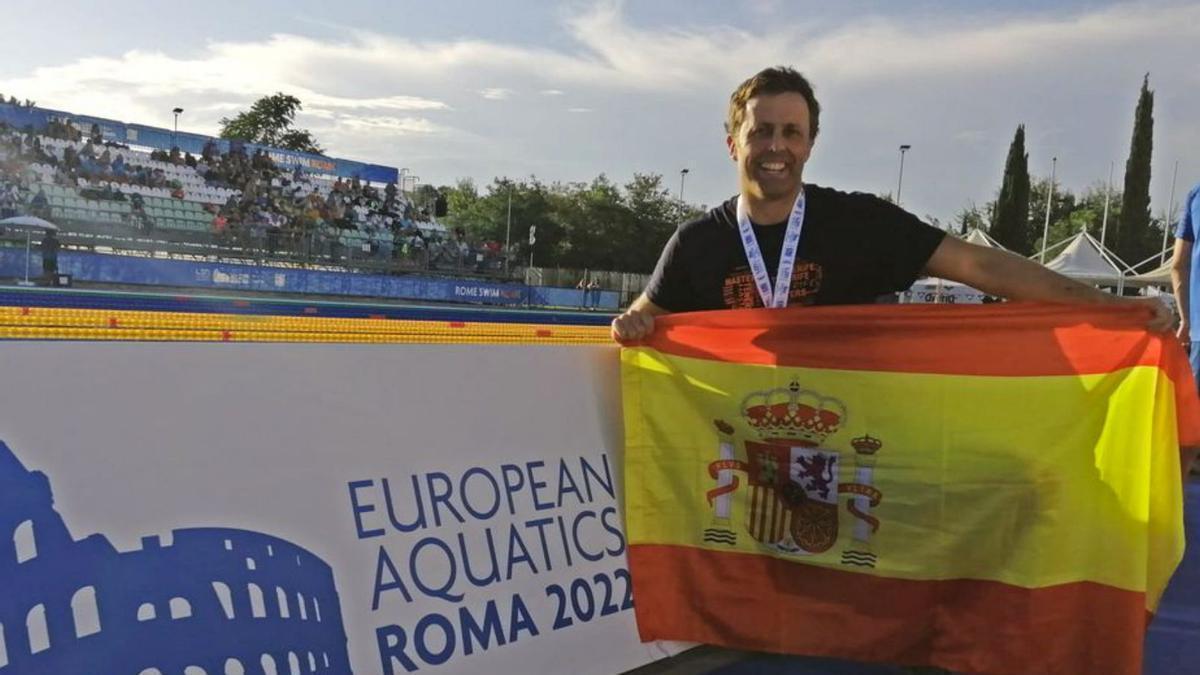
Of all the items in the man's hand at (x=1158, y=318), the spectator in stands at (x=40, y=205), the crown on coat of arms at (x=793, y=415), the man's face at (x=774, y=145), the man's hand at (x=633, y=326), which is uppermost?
the spectator in stands at (x=40, y=205)

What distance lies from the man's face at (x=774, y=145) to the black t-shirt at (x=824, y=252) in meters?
0.14

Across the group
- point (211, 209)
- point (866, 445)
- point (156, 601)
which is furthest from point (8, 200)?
point (866, 445)

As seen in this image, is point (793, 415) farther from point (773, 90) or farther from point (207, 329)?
point (207, 329)

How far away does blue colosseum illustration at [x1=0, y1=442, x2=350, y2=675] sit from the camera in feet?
6.30

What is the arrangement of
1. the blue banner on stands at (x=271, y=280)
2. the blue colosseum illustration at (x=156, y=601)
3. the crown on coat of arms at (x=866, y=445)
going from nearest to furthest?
the blue colosseum illustration at (x=156, y=601) < the crown on coat of arms at (x=866, y=445) < the blue banner on stands at (x=271, y=280)

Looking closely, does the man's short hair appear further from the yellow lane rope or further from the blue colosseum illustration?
the blue colosseum illustration

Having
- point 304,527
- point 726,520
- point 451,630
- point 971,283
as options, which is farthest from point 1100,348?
point 304,527

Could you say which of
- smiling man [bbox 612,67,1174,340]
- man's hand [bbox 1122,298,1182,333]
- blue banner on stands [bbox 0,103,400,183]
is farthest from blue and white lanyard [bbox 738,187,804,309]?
blue banner on stands [bbox 0,103,400,183]

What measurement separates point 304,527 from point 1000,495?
2.26 meters

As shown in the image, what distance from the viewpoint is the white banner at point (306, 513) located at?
6.52 ft

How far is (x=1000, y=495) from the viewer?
304 centimetres

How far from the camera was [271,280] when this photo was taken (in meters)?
22.2

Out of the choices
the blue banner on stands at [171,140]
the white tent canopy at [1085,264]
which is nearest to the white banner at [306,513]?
the blue banner on stands at [171,140]

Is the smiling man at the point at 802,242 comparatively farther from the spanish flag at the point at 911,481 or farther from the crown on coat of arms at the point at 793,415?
the crown on coat of arms at the point at 793,415
